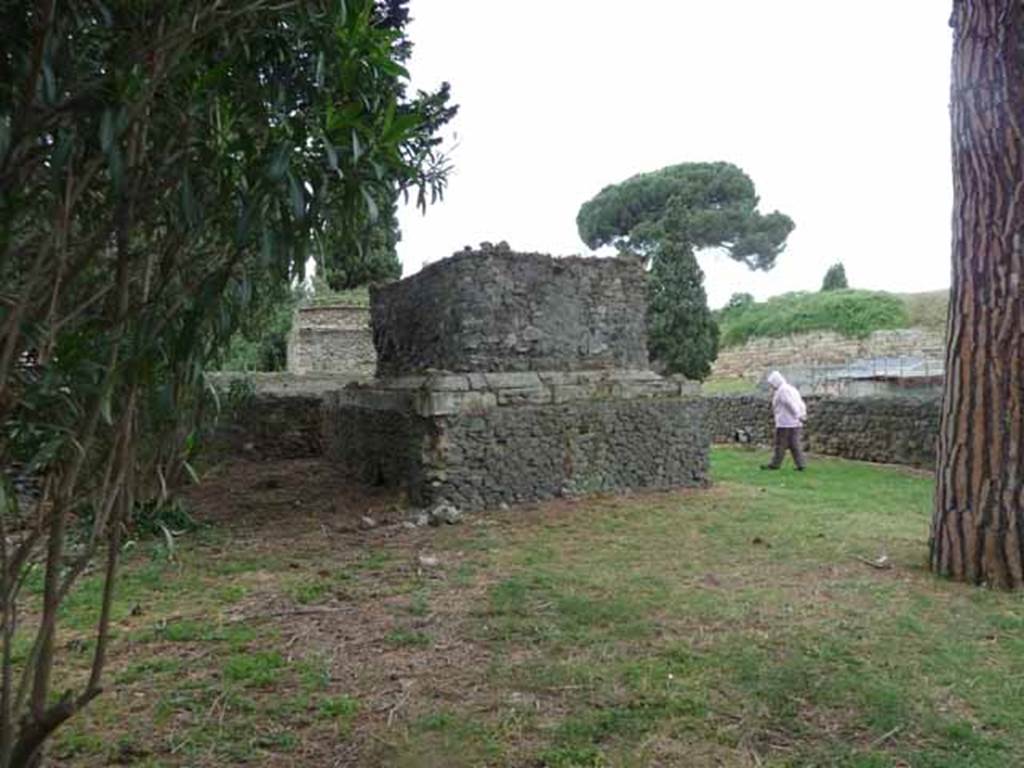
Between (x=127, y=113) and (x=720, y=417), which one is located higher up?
(x=127, y=113)

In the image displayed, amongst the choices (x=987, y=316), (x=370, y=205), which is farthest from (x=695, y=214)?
(x=370, y=205)

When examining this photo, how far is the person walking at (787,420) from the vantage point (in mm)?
12906

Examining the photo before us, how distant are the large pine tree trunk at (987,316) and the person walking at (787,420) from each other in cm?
730

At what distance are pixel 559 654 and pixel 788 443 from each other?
10.1 m

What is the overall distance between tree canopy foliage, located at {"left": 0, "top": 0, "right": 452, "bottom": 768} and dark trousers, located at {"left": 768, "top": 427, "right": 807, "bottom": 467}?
11.7 meters

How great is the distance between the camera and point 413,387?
30.9ft

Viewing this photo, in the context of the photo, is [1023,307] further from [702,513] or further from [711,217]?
[711,217]

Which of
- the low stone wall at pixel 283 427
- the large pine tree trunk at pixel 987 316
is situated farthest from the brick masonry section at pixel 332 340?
the large pine tree trunk at pixel 987 316

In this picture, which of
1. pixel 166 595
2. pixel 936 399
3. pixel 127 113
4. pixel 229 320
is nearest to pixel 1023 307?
pixel 229 320

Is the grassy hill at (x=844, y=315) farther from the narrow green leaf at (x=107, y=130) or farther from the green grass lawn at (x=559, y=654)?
the narrow green leaf at (x=107, y=130)

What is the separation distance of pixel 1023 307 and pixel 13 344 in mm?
6029

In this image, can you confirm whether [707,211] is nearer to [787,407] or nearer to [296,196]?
[787,407]

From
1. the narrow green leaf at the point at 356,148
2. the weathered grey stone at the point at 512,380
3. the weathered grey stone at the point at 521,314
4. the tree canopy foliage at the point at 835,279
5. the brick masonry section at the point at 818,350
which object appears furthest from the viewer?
the tree canopy foliage at the point at 835,279

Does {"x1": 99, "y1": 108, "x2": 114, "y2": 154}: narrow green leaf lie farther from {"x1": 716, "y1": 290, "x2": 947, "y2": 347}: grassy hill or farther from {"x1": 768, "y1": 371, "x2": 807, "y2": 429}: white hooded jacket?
{"x1": 716, "y1": 290, "x2": 947, "y2": 347}: grassy hill
